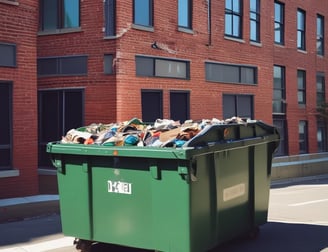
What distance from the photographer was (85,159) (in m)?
6.20

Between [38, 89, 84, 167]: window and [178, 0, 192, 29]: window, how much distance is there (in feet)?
11.5

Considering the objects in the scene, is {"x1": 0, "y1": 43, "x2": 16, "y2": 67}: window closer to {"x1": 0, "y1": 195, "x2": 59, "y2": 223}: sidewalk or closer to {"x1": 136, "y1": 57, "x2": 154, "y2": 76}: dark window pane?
{"x1": 0, "y1": 195, "x2": 59, "y2": 223}: sidewalk

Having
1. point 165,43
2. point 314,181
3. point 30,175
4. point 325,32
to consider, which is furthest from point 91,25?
point 325,32

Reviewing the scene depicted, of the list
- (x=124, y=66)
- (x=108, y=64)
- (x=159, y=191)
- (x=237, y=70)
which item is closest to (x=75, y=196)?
(x=159, y=191)

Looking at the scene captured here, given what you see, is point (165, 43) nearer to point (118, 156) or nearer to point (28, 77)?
point (28, 77)

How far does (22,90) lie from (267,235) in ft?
18.5

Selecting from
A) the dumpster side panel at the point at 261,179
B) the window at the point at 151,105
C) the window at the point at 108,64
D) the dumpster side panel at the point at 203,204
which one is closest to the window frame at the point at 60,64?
the window at the point at 108,64

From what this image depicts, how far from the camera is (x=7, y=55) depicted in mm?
10406

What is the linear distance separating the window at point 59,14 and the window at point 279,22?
836 cm

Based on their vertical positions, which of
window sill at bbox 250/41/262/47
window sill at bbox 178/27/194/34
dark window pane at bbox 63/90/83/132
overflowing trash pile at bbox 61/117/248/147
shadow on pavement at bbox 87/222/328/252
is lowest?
shadow on pavement at bbox 87/222/328/252

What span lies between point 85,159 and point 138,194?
799mm

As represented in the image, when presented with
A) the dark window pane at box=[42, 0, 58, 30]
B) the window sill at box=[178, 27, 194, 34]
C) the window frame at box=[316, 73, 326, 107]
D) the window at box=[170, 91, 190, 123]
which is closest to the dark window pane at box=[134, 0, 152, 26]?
the window sill at box=[178, 27, 194, 34]

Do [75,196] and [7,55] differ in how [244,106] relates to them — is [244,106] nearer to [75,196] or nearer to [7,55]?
[7,55]

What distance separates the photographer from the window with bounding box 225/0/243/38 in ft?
54.1
